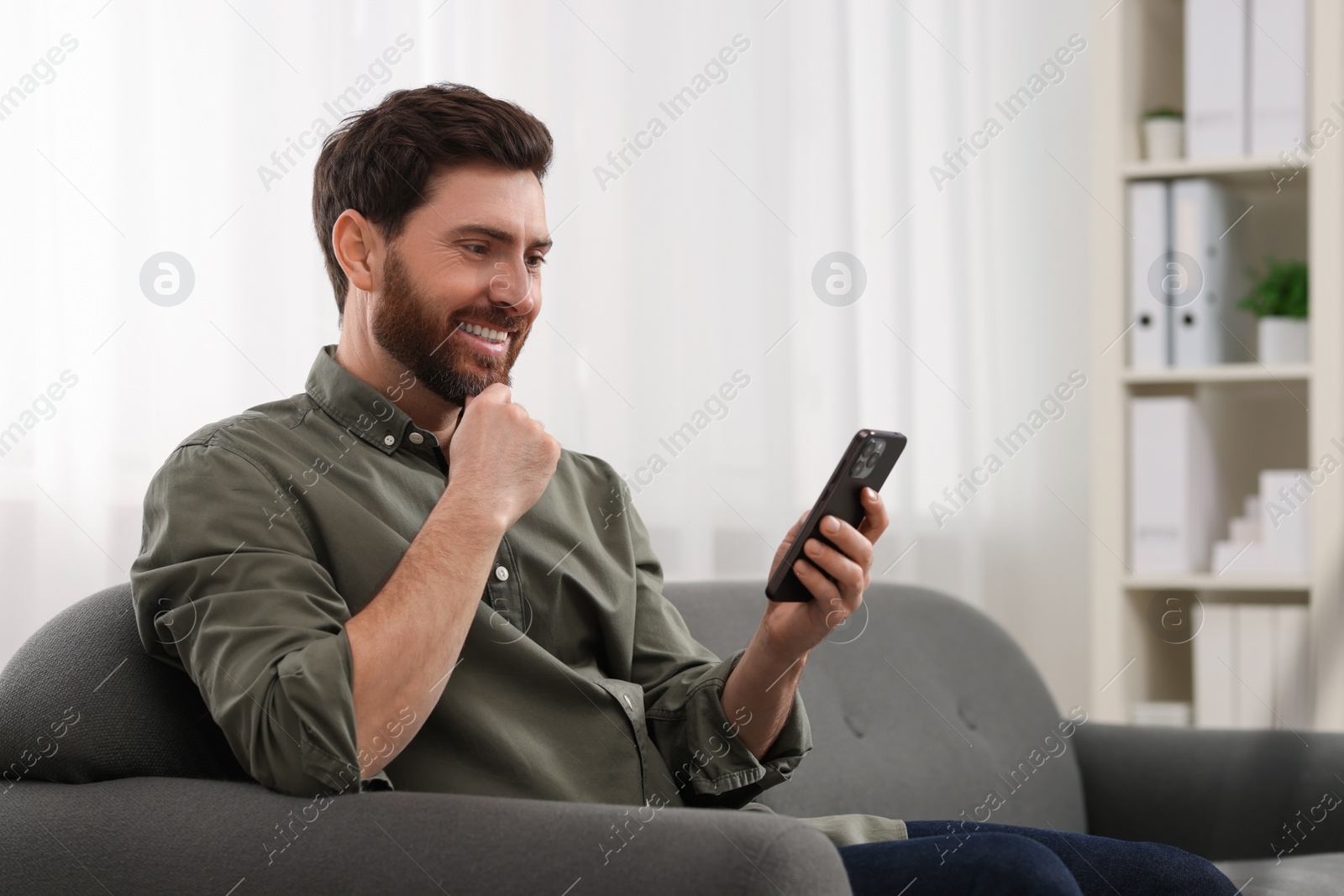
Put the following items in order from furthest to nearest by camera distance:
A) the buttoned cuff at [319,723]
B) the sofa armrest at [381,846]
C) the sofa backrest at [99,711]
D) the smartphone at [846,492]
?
the smartphone at [846,492] → the sofa backrest at [99,711] → the buttoned cuff at [319,723] → the sofa armrest at [381,846]

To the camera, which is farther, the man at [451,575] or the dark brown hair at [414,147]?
the dark brown hair at [414,147]

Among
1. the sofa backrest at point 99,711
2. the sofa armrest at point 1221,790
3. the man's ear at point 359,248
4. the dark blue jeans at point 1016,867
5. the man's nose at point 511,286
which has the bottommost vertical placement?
the sofa armrest at point 1221,790

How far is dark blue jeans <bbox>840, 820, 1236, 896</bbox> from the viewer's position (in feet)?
3.00

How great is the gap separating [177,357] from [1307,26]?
6.33 feet

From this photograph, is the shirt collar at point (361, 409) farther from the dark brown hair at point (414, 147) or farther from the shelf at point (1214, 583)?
the shelf at point (1214, 583)

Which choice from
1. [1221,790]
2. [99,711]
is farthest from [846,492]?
[1221,790]

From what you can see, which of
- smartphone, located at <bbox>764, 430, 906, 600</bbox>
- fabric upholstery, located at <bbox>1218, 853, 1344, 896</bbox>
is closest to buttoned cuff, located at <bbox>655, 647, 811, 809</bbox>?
smartphone, located at <bbox>764, 430, 906, 600</bbox>

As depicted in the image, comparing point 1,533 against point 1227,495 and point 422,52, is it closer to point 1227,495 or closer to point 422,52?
point 422,52

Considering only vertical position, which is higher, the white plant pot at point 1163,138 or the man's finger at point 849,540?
the white plant pot at point 1163,138

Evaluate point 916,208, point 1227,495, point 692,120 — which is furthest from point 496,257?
point 1227,495

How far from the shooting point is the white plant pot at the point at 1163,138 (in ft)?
7.52

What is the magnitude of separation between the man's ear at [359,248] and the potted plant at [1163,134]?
1592mm

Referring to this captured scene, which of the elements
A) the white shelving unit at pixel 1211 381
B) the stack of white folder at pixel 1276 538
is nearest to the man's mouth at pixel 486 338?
the white shelving unit at pixel 1211 381

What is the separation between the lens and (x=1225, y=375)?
221cm
